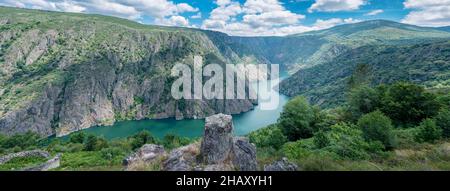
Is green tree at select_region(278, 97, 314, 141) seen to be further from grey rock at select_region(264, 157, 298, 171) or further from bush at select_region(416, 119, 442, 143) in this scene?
grey rock at select_region(264, 157, 298, 171)

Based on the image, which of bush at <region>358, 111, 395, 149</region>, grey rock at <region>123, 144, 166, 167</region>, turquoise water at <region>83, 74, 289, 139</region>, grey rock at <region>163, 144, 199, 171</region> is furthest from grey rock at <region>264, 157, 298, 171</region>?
turquoise water at <region>83, 74, 289, 139</region>

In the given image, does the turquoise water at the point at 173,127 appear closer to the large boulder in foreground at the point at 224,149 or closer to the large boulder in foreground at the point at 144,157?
the large boulder in foreground at the point at 144,157

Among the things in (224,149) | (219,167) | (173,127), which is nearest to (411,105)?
(224,149)

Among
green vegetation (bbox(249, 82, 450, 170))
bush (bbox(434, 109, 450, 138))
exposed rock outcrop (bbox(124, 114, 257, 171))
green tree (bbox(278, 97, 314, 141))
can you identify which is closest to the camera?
exposed rock outcrop (bbox(124, 114, 257, 171))

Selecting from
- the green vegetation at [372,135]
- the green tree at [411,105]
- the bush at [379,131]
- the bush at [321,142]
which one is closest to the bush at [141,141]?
the green vegetation at [372,135]

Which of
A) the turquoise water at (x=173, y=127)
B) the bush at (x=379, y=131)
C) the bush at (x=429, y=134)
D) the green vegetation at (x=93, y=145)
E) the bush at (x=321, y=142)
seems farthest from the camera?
the turquoise water at (x=173, y=127)
